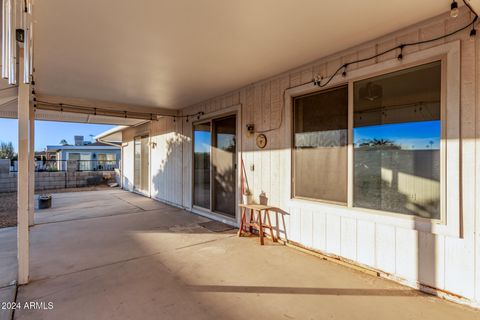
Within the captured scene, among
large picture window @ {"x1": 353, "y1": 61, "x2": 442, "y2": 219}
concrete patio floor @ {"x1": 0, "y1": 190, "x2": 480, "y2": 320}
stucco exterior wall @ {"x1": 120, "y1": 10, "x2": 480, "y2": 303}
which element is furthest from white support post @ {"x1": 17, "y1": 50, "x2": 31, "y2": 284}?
large picture window @ {"x1": 353, "y1": 61, "x2": 442, "y2": 219}

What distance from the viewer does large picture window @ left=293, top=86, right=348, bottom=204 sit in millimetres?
3139

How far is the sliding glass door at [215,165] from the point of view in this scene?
4.93 meters

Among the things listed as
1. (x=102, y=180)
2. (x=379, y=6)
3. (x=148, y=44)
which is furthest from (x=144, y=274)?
(x=102, y=180)

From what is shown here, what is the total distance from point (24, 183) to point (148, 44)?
1.97m

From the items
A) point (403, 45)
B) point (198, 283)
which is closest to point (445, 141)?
point (403, 45)

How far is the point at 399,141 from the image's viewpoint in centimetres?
262

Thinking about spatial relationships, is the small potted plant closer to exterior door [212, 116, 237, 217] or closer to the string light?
exterior door [212, 116, 237, 217]

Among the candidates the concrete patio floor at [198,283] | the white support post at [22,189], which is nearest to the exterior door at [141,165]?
the concrete patio floor at [198,283]

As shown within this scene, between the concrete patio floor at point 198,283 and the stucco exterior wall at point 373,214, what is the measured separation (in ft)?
0.70

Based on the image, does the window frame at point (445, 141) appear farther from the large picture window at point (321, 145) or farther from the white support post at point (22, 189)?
the white support post at point (22, 189)

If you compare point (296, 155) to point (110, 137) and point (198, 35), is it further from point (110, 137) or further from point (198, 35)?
point (110, 137)

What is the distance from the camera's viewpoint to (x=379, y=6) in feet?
7.03

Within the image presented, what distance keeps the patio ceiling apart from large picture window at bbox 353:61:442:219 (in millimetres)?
580

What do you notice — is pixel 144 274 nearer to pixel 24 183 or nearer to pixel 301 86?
pixel 24 183
